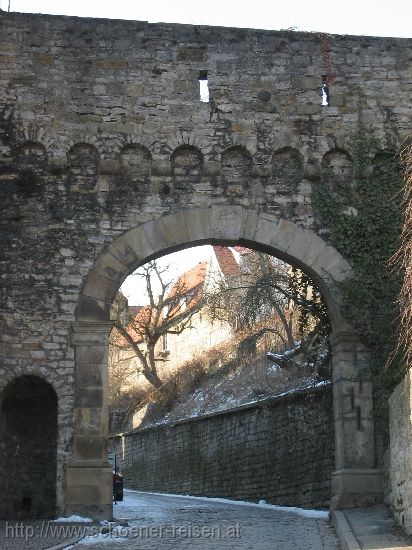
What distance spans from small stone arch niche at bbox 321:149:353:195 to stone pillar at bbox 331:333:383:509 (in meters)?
2.23

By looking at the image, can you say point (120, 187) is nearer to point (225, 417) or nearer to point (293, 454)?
point (293, 454)

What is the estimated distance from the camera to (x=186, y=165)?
44.8ft

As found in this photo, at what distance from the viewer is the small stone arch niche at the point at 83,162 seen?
44.2 ft

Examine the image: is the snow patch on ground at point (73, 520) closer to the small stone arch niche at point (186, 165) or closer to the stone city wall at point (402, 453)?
the stone city wall at point (402, 453)

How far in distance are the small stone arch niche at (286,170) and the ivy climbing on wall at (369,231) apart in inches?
13.1

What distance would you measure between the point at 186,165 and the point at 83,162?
151 centimetres

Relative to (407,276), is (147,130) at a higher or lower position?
higher

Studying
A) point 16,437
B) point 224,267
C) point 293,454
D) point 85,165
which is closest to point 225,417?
point 293,454

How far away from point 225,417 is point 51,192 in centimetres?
954

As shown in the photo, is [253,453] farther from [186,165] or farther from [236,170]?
[186,165]

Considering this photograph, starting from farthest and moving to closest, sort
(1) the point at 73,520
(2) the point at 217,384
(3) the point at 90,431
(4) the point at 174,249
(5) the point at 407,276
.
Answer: (2) the point at 217,384, (4) the point at 174,249, (3) the point at 90,431, (1) the point at 73,520, (5) the point at 407,276

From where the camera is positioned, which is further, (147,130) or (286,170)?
(286,170)

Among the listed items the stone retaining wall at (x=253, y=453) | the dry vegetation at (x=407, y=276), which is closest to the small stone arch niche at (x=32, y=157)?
the dry vegetation at (x=407, y=276)

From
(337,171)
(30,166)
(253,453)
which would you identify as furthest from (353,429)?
(253,453)
